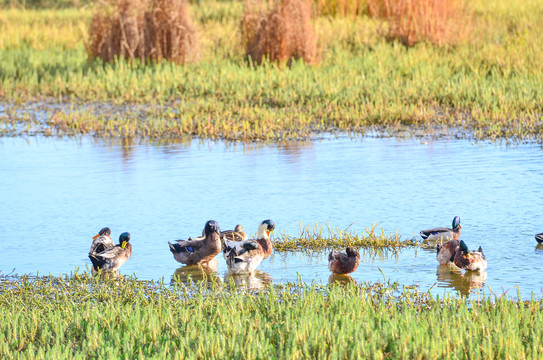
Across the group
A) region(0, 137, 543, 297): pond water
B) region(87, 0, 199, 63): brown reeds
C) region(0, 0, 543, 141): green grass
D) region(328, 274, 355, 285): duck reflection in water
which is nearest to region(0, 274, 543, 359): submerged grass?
region(328, 274, 355, 285): duck reflection in water

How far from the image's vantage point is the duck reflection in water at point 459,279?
23.9 feet

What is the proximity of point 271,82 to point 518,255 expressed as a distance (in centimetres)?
1016

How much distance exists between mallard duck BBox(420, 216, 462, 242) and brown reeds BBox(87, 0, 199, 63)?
482 inches

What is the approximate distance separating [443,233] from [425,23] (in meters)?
13.2

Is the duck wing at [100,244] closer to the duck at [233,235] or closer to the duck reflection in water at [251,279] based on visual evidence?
the duck at [233,235]

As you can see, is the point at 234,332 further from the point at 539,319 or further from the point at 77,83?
the point at 77,83

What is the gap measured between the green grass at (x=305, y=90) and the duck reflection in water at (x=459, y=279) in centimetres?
655

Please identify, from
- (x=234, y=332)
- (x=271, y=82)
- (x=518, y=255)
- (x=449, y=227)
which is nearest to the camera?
(x=234, y=332)

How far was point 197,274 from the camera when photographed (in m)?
7.93

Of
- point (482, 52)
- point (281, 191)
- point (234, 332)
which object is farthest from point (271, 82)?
point (234, 332)

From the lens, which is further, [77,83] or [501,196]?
[77,83]

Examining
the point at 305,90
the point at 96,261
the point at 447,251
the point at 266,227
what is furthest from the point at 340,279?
the point at 305,90

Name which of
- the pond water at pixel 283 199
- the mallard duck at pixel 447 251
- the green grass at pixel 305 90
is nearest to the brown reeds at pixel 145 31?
the green grass at pixel 305 90

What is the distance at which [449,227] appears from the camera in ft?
29.1
